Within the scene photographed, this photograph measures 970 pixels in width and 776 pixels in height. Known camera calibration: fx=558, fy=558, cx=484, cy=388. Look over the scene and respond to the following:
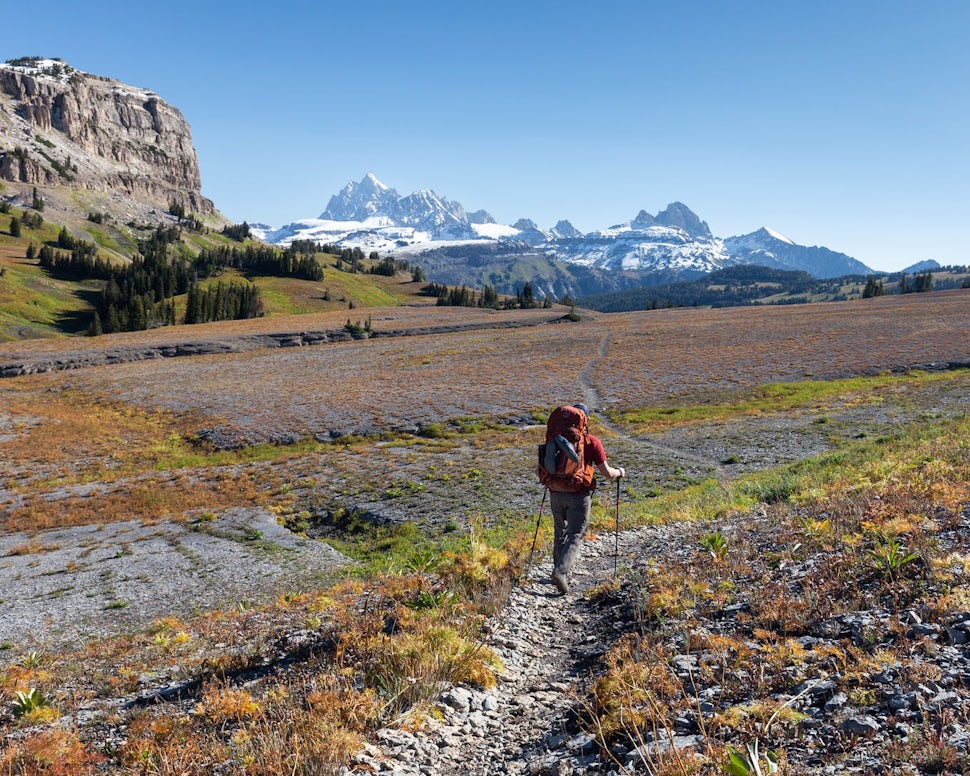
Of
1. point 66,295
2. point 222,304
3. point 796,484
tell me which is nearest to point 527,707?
point 796,484

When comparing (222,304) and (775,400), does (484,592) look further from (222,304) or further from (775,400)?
(222,304)

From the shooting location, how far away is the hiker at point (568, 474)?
9.72 m

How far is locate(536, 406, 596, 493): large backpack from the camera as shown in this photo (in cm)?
969

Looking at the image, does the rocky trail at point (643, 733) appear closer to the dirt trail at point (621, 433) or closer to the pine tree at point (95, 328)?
the dirt trail at point (621, 433)

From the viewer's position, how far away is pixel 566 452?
9.62 m

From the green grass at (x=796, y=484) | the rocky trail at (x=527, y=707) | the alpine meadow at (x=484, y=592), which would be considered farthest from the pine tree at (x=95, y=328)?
the rocky trail at (x=527, y=707)

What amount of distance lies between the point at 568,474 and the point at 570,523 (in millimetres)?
1042

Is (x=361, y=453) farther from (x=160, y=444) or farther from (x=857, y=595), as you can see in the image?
(x=857, y=595)

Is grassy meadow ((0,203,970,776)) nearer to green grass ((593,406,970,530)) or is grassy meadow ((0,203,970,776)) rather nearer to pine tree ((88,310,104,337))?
green grass ((593,406,970,530))

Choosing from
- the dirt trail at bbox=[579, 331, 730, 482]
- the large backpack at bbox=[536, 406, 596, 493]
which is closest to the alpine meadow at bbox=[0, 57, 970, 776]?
the dirt trail at bbox=[579, 331, 730, 482]

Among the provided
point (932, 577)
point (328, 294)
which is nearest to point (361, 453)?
point (932, 577)

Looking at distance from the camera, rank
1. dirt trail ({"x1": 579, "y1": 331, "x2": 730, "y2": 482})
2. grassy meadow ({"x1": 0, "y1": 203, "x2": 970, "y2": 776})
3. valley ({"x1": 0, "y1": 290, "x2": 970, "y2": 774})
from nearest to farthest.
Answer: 1. valley ({"x1": 0, "y1": 290, "x2": 970, "y2": 774})
2. grassy meadow ({"x1": 0, "y1": 203, "x2": 970, "y2": 776})
3. dirt trail ({"x1": 579, "y1": 331, "x2": 730, "y2": 482})

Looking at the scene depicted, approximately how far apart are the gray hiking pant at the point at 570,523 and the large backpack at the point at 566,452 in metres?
0.23

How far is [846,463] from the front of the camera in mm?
18359
